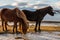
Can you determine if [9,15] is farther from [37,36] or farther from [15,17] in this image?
[37,36]

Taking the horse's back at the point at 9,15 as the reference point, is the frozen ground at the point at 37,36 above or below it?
below

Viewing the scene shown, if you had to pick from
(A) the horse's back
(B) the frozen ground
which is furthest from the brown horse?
(B) the frozen ground

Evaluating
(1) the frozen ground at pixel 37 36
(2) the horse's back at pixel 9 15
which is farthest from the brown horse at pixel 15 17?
(1) the frozen ground at pixel 37 36

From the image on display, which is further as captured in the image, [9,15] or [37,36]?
[9,15]

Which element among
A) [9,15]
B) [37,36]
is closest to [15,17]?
[9,15]

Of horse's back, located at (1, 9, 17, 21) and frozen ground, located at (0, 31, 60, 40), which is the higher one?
horse's back, located at (1, 9, 17, 21)

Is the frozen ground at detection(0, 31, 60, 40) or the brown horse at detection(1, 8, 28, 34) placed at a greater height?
the brown horse at detection(1, 8, 28, 34)

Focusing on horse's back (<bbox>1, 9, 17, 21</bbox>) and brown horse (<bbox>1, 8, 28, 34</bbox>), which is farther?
horse's back (<bbox>1, 9, 17, 21</bbox>)

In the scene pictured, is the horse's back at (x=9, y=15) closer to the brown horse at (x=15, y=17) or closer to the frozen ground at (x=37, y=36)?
the brown horse at (x=15, y=17)

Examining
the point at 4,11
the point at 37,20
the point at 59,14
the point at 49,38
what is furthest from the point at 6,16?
the point at 59,14

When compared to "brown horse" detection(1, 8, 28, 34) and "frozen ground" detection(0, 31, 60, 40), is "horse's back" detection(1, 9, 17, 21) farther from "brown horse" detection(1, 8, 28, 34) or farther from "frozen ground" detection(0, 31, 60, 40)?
"frozen ground" detection(0, 31, 60, 40)

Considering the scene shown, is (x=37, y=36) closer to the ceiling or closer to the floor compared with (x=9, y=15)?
closer to the floor

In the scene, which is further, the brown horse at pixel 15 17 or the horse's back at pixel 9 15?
the horse's back at pixel 9 15

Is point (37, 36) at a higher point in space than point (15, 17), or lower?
lower
